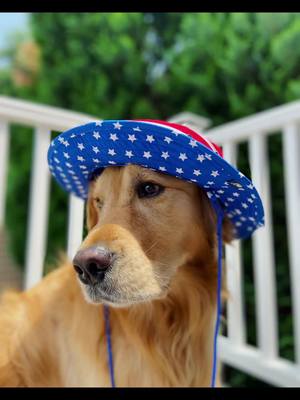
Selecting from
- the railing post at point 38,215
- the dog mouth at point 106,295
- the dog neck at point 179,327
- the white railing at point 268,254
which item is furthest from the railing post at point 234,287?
the railing post at point 38,215

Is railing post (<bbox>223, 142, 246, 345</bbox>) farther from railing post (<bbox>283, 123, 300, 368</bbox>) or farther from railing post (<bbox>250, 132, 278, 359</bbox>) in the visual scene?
railing post (<bbox>283, 123, 300, 368</bbox>)

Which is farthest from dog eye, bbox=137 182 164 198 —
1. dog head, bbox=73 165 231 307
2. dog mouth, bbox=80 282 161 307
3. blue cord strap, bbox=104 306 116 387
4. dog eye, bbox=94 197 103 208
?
blue cord strap, bbox=104 306 116 387

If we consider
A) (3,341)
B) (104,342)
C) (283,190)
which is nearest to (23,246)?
(3,341)

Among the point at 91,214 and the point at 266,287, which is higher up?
the point at 91,214

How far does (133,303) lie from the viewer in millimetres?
690

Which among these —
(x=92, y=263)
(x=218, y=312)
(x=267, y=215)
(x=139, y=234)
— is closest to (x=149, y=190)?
(x=139, y=234)

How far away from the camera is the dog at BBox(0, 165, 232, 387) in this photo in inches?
27.6

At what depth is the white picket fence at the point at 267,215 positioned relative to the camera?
3.36ft

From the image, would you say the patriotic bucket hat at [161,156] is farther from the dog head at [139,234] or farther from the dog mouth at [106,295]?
the dog mouth at [106,295]

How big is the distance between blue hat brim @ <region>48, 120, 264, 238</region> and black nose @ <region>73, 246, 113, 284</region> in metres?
0.19

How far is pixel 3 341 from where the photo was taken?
899 millimetres

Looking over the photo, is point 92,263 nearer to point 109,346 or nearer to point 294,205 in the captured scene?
point 109,346

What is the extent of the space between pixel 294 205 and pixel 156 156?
612mm

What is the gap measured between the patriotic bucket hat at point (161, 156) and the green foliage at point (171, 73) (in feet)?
0.37
